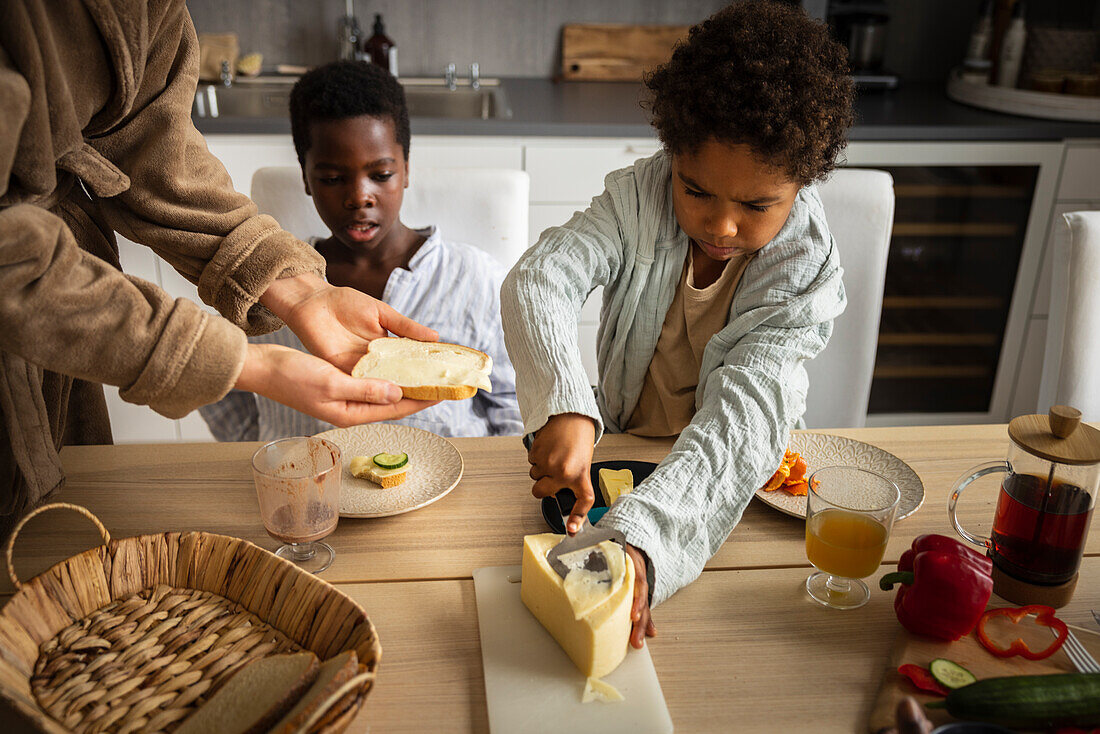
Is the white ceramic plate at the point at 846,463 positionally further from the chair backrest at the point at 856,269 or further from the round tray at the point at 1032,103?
the round tray at the point at 1032,103

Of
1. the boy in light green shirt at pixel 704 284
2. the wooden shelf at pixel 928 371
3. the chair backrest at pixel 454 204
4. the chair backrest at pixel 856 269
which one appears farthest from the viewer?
the wooden shelf at pixel 928 371

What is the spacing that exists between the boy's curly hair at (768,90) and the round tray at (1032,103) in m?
1.74

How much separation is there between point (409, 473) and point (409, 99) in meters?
2.04

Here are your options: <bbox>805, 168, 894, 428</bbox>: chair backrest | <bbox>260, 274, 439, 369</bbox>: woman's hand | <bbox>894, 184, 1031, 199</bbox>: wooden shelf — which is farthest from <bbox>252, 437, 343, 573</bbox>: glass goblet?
<bbox>894, 184, 1031, 199</bbox>: wooden shelf

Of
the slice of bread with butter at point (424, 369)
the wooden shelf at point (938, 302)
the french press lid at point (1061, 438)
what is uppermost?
the french press lid at point (1061, 438)

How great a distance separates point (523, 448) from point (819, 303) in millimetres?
486

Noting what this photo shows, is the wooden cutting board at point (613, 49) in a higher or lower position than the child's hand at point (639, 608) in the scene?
higher

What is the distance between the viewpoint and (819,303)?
4.14 ft

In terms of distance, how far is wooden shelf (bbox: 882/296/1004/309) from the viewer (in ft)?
9.36

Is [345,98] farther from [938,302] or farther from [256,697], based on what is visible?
[938,302]

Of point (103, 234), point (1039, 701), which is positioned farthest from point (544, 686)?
point (103, 234)

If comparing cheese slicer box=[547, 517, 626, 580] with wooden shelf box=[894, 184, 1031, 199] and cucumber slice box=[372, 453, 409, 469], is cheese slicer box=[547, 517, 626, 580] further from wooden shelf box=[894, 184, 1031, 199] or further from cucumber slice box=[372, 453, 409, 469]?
wooden shelf box=[894, 184, 1031, 199]

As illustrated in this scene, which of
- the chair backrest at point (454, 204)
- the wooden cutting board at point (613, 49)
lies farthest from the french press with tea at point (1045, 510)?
the wooden cutting board at point (613, 49)

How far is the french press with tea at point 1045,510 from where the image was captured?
3.16 feet
